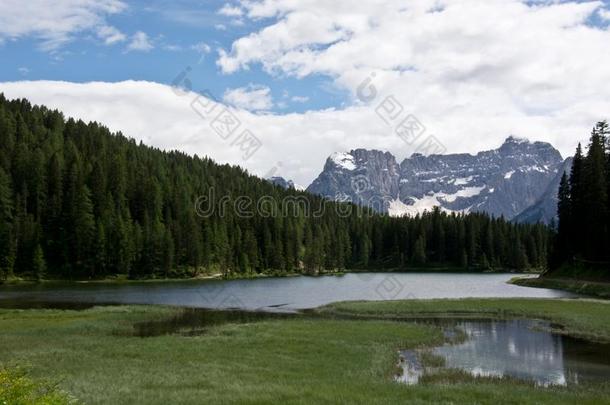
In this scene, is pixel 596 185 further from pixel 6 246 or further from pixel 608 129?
pixel 6 246

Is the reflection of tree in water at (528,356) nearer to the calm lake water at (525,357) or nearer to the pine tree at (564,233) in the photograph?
the calm lake water at (525,357)

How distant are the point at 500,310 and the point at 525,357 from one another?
31.2 m

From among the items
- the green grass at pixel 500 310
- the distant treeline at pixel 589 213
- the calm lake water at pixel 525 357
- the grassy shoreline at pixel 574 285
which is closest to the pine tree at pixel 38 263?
the green grass at pixel 500 310

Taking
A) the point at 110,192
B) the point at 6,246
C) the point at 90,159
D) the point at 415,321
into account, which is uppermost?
the point at 90,159

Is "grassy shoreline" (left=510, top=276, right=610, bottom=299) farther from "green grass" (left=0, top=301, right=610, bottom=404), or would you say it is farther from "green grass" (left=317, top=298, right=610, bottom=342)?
"green grass" (left=0, top=301, right=610, bottom=404)

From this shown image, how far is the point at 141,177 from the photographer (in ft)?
646

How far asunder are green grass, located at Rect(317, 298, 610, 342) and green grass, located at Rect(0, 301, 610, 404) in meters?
4.34

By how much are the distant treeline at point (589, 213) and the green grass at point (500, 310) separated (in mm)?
32628

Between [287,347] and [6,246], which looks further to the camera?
[6,246]

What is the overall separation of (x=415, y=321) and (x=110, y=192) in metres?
134

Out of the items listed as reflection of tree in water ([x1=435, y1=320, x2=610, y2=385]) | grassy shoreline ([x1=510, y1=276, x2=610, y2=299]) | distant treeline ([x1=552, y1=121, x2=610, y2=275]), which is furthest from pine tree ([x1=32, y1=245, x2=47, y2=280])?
distant treeline ([x1=552, y1=121, x2=610, y2=275])

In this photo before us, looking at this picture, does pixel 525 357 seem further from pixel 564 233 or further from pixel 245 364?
pixel 564 233

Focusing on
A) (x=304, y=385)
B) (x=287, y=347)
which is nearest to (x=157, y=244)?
(x=287, y=347)

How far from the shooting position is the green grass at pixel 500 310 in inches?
2376
